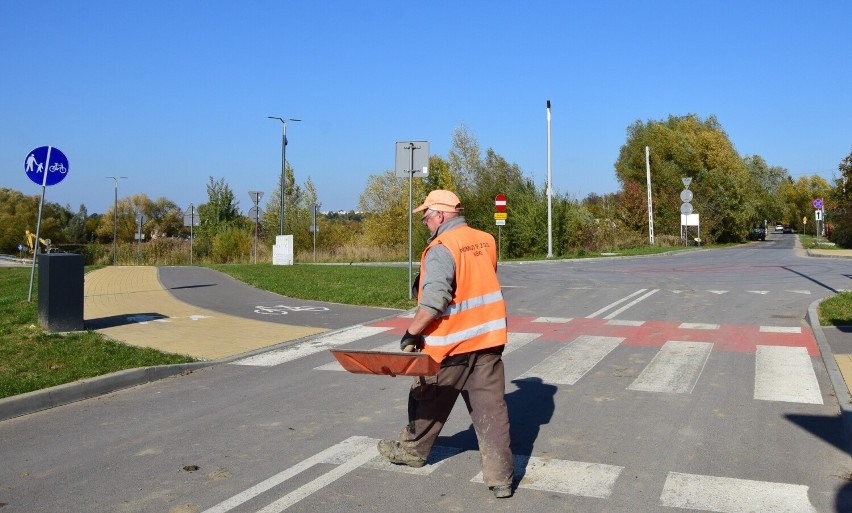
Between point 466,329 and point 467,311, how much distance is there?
0.35 feet

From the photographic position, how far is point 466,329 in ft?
15.1

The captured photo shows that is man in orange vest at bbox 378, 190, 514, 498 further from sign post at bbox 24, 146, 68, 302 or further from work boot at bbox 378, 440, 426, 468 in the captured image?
sign post at bbox 24, 146, 68, 302

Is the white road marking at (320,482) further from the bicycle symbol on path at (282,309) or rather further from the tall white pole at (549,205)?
the tall white pole at (549,205)

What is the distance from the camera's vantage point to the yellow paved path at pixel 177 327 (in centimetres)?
Result: 1027

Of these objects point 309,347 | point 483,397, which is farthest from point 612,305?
point 483,397

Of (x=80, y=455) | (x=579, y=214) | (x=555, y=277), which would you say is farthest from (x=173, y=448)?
(x=579, y=214)

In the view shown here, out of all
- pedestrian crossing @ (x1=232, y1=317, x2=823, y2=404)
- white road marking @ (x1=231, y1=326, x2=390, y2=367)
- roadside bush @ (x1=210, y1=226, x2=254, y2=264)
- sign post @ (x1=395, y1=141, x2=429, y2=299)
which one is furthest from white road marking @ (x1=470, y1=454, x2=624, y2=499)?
roadside bush @ (x1=210, y1=226, x2=254, y2=264)

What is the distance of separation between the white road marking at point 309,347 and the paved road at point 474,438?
0.17 ft

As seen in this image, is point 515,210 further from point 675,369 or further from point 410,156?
point 675,369

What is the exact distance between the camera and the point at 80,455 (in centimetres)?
558

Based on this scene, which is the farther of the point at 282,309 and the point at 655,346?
the point at 282,309

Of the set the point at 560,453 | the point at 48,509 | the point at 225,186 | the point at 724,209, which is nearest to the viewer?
the point at 48,509

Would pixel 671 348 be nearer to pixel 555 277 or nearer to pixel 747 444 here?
pixel 747 444

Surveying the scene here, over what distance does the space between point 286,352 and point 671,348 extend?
4927 mm
